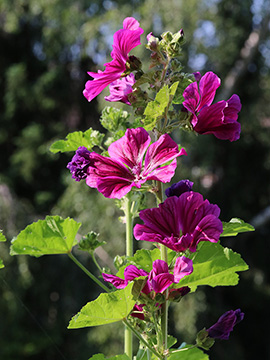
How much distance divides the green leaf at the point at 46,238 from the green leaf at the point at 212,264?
97mm

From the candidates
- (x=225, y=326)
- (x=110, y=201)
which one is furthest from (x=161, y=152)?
(x=110, y=201)

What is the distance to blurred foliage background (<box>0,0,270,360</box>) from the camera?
3203 mm

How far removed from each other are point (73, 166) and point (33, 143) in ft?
14.8

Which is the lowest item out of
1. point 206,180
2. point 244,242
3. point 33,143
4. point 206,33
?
point 244,242

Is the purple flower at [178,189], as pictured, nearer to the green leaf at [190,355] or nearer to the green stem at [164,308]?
the green stem at [164,308]

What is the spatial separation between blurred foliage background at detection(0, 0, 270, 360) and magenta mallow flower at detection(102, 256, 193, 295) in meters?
2.57

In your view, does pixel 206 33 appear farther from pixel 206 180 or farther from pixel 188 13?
A: pixel 206 180

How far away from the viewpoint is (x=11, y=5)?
Result: 14.8 ft

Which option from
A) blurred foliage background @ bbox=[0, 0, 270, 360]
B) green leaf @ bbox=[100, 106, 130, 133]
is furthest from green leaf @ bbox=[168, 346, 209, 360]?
blurred foliage background @ bbox=[0, 0, 270, 360]

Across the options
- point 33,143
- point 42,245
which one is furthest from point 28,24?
point 42,245

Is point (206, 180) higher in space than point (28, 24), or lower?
lower

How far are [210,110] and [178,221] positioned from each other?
76 millimetres

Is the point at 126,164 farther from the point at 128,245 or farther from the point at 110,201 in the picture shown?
the point at 110,201

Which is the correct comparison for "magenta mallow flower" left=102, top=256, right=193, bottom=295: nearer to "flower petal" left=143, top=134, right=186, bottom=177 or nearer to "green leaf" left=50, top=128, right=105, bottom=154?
"flower petal" left=143, top=134, right=186, bottom=177
